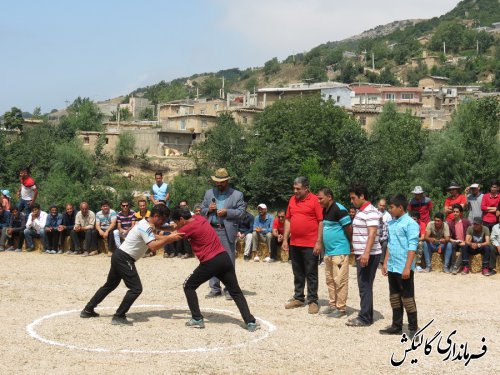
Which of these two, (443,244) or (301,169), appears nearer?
(443,244)

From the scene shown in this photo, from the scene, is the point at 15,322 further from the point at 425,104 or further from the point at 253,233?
the point at 425,104

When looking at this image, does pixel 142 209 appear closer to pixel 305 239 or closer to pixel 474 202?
pixel 305 239

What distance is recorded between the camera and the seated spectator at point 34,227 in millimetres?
20469

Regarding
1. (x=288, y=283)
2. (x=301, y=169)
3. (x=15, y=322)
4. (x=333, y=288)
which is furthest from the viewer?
(x=301, y=169)

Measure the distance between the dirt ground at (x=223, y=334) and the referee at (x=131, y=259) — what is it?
0.25 metres

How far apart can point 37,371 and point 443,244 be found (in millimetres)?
11412

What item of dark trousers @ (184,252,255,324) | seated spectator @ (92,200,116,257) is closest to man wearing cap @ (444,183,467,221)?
seated spectator @ (92,200,116,257)

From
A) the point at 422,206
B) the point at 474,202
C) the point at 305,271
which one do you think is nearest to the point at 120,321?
the point at 305,271

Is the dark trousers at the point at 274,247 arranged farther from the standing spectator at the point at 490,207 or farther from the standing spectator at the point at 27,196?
the standing spectator at the point at 27,196

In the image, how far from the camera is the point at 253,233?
19109 millimetres

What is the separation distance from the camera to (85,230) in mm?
20031

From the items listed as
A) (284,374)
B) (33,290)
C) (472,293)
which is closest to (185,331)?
(284,374)

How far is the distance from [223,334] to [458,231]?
28.9 ft

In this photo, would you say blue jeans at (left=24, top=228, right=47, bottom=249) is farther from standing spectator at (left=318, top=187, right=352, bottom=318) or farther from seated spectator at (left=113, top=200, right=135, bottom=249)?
standing spectator at (left=318, top=187, right=352, bottom=318)
